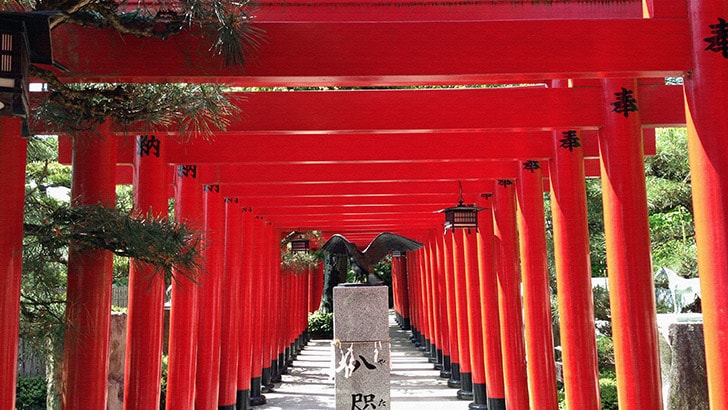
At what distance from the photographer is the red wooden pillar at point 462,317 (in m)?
13.7

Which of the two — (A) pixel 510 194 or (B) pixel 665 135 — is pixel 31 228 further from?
(B) pixel 665 135

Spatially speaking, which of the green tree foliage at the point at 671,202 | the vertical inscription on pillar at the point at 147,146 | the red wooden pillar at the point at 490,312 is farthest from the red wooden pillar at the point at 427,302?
the vertical inscription on pillar at the point at 147,146

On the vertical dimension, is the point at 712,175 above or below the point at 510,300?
above

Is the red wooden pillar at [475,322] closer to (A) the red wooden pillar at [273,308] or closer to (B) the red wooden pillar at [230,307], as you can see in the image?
(B) the red wooden pillar at [230,307]

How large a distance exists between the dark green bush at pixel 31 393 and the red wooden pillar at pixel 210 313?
4.68 meters

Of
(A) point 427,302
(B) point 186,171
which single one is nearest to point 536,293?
(B) point 186,171

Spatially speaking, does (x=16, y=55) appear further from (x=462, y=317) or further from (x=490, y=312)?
(x=462, y=317)

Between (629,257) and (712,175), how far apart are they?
148 centimetres

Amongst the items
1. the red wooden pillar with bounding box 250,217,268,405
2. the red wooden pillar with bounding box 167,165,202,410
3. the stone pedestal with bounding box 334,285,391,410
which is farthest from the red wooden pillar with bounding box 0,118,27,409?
the red wooden pillar with bounding box 250,217,268,405

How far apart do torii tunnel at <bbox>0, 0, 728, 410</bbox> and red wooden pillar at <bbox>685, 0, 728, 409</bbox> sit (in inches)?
0.5

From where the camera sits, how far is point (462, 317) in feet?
45.7

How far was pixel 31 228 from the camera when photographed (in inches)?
161

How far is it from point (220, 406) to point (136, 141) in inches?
205

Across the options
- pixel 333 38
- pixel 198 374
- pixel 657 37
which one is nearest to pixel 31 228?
pixel 333 38
